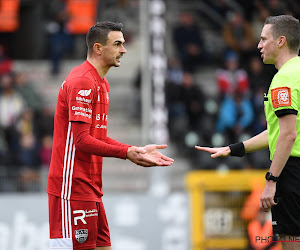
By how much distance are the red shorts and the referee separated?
124 centimetres

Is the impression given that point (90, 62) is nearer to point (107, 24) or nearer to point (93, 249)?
point (107, 24)

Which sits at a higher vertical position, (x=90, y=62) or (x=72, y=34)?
(x=72, y=34)

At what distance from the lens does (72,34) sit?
13820 millimetres

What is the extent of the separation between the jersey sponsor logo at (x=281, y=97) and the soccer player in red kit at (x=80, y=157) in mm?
856

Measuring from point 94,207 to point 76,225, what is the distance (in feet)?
0.61

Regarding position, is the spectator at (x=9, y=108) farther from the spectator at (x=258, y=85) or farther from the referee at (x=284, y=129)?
the referee at (x=284, y=129)

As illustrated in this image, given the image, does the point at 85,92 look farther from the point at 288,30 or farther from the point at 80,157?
the point at 288,30

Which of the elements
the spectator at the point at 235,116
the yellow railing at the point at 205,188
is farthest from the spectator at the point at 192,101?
the yellow railing at the point at 205,188

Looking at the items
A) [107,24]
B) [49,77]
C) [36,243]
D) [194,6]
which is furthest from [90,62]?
[194,6]

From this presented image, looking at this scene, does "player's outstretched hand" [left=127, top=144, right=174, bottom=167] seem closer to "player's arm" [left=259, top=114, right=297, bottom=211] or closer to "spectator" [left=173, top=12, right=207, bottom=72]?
"player's arm" [left=259, top=114, right=297, bottom=211]

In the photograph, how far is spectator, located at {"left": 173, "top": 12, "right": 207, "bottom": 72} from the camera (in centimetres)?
1334

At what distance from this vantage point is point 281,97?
4.53m

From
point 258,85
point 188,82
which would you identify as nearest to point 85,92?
point 188,82

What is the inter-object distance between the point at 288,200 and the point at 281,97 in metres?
0.70
